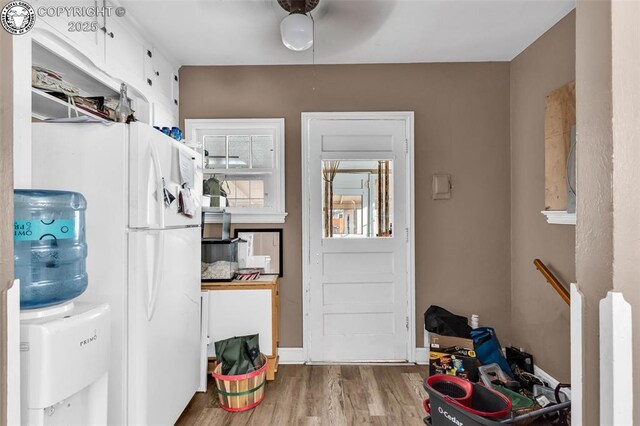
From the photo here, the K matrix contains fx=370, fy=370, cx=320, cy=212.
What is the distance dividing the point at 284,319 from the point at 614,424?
284 centimetres

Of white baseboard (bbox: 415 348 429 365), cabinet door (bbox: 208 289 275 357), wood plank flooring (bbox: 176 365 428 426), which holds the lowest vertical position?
wood plank flooring (bbox: 176 365 428 426)

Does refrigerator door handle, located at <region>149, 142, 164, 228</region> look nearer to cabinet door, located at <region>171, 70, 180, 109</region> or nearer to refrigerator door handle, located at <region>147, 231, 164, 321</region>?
refrigerator door handle, located at <region>147, 231, 164, 321</region>

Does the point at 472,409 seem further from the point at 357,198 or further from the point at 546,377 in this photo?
the point at 357,198

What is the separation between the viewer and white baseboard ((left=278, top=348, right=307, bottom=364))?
3166 mm

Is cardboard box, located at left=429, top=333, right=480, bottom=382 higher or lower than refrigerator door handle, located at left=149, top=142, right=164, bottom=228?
lower

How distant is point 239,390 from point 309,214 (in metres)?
1.45

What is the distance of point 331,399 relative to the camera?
2.55 m

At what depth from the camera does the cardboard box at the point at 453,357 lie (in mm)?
2639

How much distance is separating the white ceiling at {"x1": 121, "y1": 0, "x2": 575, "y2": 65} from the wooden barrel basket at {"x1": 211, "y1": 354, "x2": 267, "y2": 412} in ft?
7.64

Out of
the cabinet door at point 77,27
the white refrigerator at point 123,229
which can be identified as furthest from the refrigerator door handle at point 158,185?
the cabinet door at point 77,27

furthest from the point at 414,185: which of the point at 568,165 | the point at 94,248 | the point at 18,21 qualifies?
the point at 18,21

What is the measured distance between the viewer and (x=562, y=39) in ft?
8.07

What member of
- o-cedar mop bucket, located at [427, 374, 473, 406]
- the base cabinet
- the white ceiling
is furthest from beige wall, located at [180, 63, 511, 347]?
o-cedar mop bucket, located at [427, 374, 473, 406]

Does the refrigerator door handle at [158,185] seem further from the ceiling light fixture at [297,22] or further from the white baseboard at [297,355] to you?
the white baseboard at [297,355]
